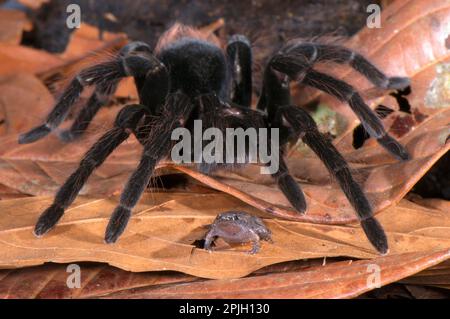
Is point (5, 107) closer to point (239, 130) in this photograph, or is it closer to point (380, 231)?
point (239, 130)

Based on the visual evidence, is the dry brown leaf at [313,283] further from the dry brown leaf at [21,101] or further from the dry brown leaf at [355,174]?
the dry brown leaf at [21,101]

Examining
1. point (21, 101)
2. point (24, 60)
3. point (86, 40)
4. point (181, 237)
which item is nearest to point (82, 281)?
point (181, 237)

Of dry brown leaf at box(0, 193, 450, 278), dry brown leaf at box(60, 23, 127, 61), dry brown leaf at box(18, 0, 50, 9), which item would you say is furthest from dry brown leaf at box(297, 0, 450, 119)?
dry brown leaf at box(18, 0, 50, 9)

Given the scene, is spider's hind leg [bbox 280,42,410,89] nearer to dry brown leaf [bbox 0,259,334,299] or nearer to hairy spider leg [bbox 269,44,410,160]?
hairy spider leg [bbox 269,44,410,160]

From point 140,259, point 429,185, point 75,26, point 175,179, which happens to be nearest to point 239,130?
point 175,179

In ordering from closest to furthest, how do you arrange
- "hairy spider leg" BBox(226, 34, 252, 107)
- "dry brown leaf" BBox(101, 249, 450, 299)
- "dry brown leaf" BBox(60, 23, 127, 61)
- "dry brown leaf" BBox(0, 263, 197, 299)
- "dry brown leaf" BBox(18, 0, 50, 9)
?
"dry brown leaf" BBox(101, 249, 450, 299)
"dry brown leaf" BBox(0, 263, 197, 299)
"hairy spider leg" BBox(226, 34, 252, 107)
"dry brown leaf" BBox(60, 23, 127, 61)
"dry brown leaf" BBox(18, 0, 50, 9)
